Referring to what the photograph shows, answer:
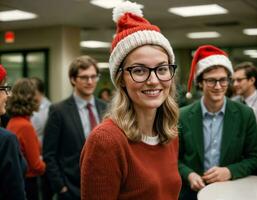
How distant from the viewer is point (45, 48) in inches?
367

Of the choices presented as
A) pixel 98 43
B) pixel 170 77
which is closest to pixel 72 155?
pixel 170 77

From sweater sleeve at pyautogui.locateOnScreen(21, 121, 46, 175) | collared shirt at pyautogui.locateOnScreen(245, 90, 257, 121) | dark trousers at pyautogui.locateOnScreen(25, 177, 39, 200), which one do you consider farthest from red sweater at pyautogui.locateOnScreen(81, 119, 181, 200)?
collared shirt at pyautogui.locateOnScreen(245, 90, 257, 121)

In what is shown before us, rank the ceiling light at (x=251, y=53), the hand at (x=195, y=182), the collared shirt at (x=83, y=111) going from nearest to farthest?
the hand at (x=195, y=182) < the collared shirt at (x=83, y=111) < the ceiling light at (x=251, y=53)

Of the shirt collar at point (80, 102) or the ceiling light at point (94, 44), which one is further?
the ceiling light at point (94, 44)

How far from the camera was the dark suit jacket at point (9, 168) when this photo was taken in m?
2.16

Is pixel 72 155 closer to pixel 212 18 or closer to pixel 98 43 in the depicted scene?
pixel 212 18

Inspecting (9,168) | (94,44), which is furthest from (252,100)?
(94,44)

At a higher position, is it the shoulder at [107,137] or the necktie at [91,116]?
the shoulder at [107,137]

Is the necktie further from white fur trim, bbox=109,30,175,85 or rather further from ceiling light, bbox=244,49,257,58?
ceiling light, bbox=244,49,257,58

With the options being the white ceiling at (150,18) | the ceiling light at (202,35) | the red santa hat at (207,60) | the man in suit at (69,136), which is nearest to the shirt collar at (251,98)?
the red santa hat at (207,60)

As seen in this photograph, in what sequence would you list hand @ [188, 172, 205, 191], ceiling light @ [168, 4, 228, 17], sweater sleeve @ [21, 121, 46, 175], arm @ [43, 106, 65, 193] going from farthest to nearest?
1. ceiling light @ [168, 4, 228, 17]
2. sweater sleeve @ [21, 121, 46, 175]
3. arm @ [43, 106, 65, 193]
4. hand @ [188, 172, 205, 191]

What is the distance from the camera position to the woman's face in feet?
4.84

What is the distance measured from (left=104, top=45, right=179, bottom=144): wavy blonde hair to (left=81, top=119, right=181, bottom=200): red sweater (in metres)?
0.03

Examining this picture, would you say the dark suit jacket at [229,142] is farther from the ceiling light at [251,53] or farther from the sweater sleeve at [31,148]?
the ceiling light at [251,53]
